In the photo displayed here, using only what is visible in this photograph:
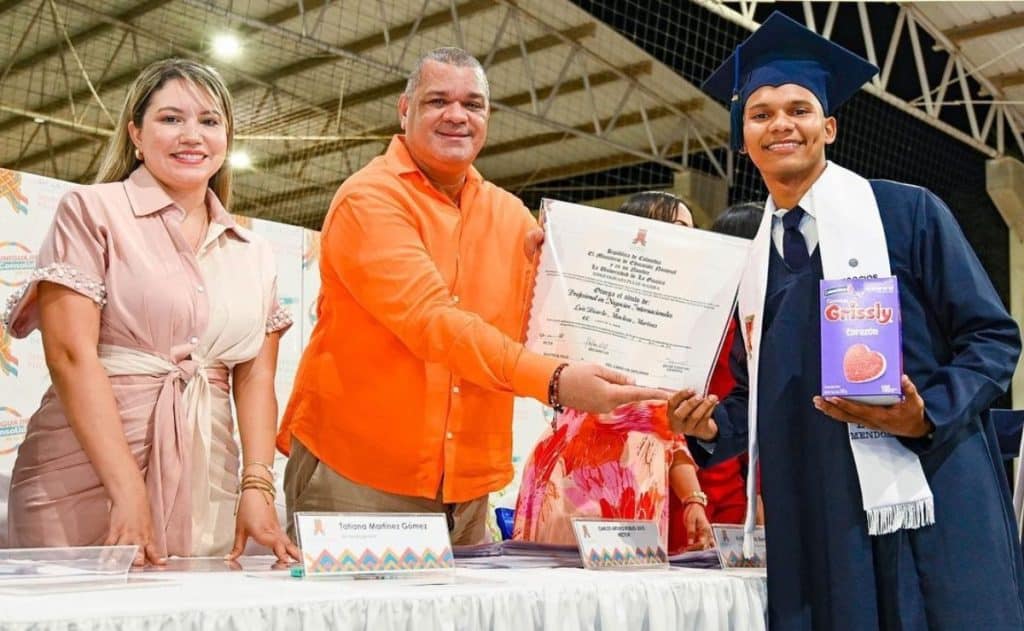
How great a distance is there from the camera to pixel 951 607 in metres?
1.50

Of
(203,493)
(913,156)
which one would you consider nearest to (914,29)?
(913,156)

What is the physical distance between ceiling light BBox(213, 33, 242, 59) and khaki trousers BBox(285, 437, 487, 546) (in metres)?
6.13

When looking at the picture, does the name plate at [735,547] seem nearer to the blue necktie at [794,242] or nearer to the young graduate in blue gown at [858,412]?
the young graduate in blue gown at [858,412]

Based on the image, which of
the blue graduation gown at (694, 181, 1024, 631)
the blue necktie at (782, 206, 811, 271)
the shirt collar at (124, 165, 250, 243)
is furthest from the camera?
the shirt collar at (124, 165, 250, 243)

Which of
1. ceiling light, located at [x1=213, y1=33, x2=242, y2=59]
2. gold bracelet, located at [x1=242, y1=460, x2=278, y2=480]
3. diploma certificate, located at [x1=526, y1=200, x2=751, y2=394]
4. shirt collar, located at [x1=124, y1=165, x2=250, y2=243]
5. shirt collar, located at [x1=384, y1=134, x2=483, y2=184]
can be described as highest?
ceiling light, located at [x1=213, y1=33, x2=242, y2=59]

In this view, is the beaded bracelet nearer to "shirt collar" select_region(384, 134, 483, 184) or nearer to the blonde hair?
"shirt collar" select_region(384, 134, 483, 184)

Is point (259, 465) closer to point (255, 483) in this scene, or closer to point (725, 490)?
point (255, 483)

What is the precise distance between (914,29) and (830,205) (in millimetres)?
7930

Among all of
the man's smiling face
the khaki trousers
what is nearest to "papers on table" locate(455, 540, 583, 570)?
the khaki trousers

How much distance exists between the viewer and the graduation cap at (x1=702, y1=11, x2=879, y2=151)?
1777 millimetres

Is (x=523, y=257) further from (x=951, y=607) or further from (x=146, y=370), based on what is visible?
(x=951, y=607)

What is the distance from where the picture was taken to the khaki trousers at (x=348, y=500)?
6.52ft

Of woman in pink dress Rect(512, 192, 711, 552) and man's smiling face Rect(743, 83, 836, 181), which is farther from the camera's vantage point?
woman in pink dress Rect(512, 192, 711, 552)

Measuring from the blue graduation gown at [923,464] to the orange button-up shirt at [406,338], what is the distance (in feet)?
1.51
